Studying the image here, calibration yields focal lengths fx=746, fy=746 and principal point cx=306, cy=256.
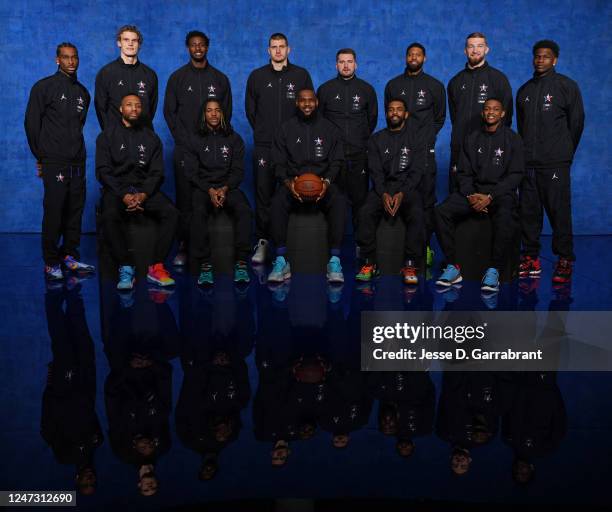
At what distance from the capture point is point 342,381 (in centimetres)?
279

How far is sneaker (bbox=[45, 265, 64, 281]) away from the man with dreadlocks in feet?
2.84

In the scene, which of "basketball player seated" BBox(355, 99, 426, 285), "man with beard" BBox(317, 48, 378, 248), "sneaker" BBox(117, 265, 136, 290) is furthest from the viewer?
"man with beard" BBox(317, 48, 378, 248)

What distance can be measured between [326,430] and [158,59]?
17.1 feet

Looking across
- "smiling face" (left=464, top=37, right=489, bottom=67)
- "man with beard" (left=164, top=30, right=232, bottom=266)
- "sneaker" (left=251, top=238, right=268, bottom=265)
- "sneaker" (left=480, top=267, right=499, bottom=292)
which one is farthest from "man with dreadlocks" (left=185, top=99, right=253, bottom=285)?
"smiling face" (left=464, top=37, right=489, bottom=67)

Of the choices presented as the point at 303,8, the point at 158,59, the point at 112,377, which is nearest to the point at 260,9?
the point at 303,8

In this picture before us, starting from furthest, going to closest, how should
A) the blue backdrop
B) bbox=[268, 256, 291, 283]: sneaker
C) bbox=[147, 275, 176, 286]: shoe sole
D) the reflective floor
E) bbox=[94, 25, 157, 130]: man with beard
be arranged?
the blue backdrop
bbox=[94, 25, 157, 130]: man with beard
bbox=[268, 256, 291, 283]: sneaker
bbox=[147, 275, 176, 286]: shoe sole
the reflective floor

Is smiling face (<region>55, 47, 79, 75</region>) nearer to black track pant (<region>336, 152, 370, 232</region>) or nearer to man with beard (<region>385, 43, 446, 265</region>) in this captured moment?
black track pant (<region>336, 152, 370, 232</region>)

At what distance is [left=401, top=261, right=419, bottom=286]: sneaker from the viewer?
4547 mm

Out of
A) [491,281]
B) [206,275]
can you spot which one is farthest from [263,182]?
[491,281]

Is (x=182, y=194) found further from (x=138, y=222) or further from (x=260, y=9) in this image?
(x=260, y=9)

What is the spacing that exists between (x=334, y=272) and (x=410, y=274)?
467mm

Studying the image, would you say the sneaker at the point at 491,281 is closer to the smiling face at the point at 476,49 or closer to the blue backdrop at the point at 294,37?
the smiling face at the point at 476,49

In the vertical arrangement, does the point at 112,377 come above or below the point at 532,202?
below

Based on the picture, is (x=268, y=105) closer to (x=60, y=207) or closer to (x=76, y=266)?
(x=60, y=207)
